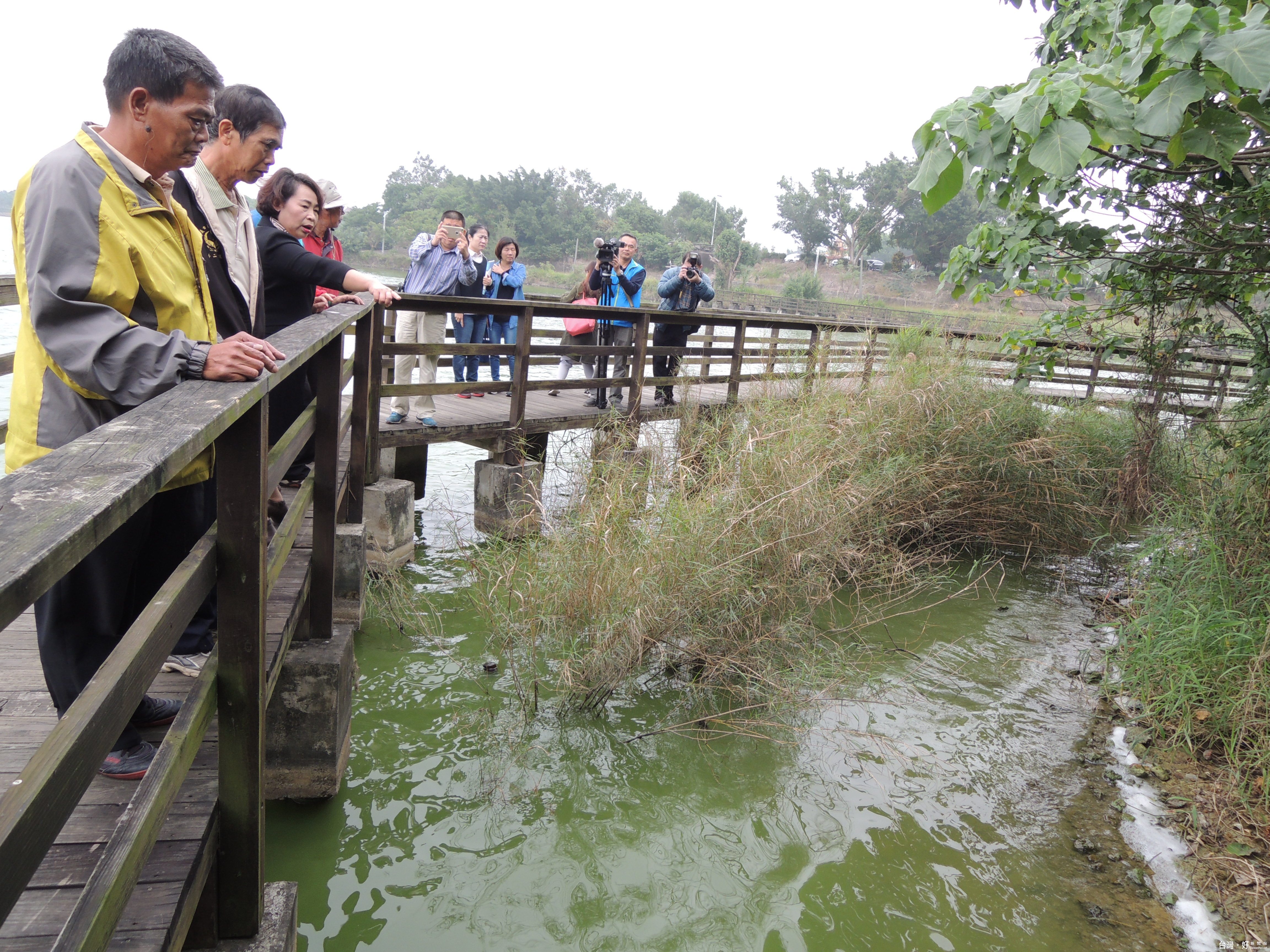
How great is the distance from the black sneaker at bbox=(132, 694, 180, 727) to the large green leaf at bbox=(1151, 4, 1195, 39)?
3.03m

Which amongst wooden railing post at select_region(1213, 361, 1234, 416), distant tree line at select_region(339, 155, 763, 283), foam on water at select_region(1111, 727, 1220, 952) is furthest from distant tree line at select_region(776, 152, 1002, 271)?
foam on water at select_region(1111, 727, 1220, 952)

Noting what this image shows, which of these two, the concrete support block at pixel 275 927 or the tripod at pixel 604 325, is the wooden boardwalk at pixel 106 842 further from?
the tripod at pixel 604 325

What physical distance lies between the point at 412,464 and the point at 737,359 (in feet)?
10.8

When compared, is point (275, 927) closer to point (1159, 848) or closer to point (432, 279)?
point (1159, 848)

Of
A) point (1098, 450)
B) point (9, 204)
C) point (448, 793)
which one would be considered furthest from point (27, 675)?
point (1098, 450)

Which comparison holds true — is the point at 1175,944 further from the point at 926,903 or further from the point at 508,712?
the point at 508,712

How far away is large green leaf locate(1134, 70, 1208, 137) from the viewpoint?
2301mm

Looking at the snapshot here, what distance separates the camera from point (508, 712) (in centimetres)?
347

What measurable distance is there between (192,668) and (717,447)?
10.2 feet

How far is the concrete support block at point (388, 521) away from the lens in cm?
489

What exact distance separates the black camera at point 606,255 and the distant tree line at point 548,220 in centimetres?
6029

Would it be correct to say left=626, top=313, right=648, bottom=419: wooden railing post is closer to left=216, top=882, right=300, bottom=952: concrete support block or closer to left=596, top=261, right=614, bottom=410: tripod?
left=596, top=261, right=614, bottom=410: tripod

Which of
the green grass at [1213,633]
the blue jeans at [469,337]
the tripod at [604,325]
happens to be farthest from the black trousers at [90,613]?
the tripod at [604,325]

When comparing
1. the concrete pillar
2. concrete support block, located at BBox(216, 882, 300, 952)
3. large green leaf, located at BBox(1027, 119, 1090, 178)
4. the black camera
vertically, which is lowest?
the concrete pillar
